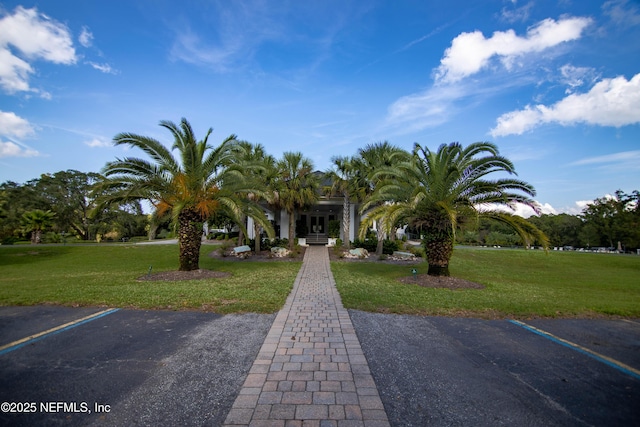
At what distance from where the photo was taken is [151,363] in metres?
3.74

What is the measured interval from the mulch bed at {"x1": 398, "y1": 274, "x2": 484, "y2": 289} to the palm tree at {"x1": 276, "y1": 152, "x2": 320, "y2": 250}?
996cm

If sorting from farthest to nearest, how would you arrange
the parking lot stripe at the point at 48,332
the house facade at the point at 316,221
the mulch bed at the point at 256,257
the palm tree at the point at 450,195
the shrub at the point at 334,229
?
the shrub at the point at 334,229, the house facade at the point at 316,221, the mulch bed at the point at 256,257, the palm tree at the point at 450,195, the parking lot stripe at the point at 48,332

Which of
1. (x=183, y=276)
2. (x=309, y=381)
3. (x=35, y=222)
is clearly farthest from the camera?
(x=35, y=222)

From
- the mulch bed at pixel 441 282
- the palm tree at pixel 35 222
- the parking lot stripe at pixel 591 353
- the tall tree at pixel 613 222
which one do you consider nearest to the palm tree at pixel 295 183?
the mulch bed at pixel 441 282

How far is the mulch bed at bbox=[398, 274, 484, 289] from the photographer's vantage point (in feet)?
30.2

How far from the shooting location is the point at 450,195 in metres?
9.39

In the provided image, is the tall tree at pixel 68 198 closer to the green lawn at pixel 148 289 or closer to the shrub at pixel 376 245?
the green lawn at pixel 148 289

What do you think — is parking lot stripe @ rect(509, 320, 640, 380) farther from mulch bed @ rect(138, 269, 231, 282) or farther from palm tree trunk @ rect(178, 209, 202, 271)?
palm tree trunk @ rect(178, 209, 202, 271)

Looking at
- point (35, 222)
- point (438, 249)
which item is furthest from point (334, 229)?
point (35, 222)

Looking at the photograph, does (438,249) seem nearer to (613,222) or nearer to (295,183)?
(295,183)

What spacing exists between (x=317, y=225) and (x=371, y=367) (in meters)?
23.7

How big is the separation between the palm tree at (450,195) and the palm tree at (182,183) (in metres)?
6.35

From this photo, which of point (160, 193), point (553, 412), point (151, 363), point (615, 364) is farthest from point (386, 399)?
point (160, 193)

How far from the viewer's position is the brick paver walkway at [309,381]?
2.67m
